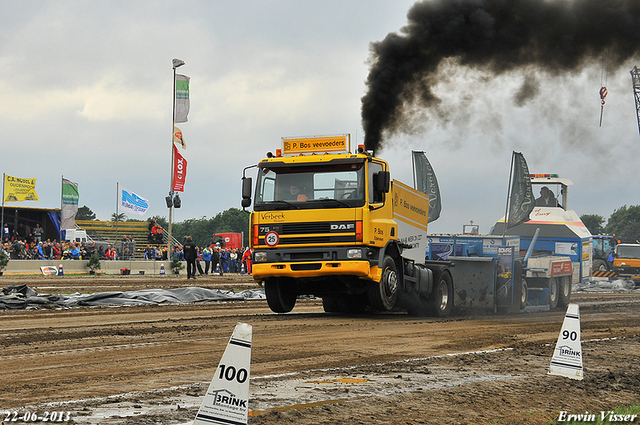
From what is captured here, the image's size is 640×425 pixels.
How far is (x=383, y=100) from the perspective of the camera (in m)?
18.6

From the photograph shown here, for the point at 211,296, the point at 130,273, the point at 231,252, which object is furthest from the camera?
the point at 231,252

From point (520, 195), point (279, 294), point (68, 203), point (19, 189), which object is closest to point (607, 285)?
point (520, 195)

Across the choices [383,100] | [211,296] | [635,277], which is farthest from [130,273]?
[635,277]

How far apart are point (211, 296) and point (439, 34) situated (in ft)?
33.3

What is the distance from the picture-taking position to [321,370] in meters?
7.63

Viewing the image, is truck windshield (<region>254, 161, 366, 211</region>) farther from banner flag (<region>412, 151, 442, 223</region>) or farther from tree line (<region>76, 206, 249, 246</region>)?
tree line (<region>76, 206, 249, 246</region>)

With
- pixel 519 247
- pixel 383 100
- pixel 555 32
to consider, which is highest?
pixel 555 32

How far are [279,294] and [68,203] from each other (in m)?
35.4

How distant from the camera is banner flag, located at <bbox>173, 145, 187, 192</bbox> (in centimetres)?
4103

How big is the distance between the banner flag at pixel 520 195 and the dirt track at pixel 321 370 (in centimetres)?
717

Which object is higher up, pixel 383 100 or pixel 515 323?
pixel 383 100

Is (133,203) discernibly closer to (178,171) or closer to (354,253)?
(178,171)

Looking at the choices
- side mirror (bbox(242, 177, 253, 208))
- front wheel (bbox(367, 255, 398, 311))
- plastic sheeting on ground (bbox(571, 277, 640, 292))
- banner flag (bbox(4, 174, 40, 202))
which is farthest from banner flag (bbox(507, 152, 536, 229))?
banner flag (bbox(4, 174, 40, 202))

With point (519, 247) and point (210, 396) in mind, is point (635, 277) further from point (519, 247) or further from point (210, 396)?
point (210, 396)
